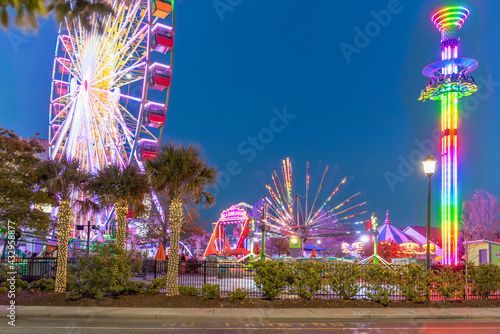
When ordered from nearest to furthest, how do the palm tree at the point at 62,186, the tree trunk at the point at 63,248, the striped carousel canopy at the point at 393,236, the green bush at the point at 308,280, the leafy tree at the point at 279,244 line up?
the green bush at the point at 308,280 → the tree trunk at the point at 63,248 → the palm tree at the point at 62,186 → the striped carousel canopy at the point at 393,236 → the leafy tree at the point at 279,244

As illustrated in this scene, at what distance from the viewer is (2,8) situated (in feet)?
12.9

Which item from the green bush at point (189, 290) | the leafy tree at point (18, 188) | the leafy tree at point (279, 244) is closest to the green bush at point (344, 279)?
the green bush at point (189, 290)

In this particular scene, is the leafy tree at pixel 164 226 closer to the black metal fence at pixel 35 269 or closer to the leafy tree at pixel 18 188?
the black metal fence at pixel 35 269

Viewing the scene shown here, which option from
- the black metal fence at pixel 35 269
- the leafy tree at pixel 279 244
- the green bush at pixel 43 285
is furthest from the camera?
the leafy tree at pixel 279 244

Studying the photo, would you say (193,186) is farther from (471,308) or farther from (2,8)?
(2,8)

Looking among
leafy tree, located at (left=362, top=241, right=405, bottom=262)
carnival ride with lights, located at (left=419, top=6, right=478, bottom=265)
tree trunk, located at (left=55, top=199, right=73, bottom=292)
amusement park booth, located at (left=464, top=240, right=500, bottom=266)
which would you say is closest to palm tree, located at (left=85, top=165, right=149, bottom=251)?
tree trunk, located at (left=55, top=199, right=73, bottom=292)

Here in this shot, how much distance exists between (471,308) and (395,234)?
1075 inches

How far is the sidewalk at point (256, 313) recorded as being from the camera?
1313cm

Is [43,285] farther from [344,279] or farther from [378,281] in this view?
[378,281]

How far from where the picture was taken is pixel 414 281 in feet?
53.0

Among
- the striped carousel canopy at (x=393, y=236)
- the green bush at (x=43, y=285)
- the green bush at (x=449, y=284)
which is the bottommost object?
the green bush at (x=43, y=285)

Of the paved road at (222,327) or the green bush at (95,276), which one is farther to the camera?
the green bush at (95,276)

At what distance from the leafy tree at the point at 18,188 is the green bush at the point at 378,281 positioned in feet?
41.0

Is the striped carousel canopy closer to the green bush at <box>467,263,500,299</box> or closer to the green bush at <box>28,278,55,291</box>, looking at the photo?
the green bush at <box>467,263,500,299</box>
